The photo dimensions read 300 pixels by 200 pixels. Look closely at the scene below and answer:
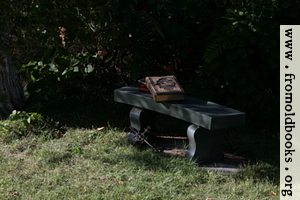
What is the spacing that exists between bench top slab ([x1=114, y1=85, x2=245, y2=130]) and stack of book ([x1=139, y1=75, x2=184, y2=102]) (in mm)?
59

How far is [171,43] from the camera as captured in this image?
6320mm

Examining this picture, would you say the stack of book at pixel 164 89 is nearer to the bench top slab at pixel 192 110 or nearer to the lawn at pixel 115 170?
the bench top slab at pixel 192 110

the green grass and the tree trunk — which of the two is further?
the tree trunk

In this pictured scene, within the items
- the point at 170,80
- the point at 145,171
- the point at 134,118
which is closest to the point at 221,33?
the point at 170,80

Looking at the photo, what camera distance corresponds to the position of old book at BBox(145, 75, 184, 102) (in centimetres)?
474

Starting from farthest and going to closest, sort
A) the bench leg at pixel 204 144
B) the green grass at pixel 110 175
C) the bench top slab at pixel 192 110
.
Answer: the bench leg at pixel 204 144
the bench top slab at pixel 192 110
the green grass at pixel 110 175

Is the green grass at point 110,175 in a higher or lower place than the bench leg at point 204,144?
lower

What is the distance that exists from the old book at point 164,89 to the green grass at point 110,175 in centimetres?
57

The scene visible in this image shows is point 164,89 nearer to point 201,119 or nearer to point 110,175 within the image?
point 201,119

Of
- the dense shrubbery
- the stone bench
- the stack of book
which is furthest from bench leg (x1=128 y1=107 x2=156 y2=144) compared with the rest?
the dense shrubbery

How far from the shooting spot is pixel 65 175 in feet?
14.3

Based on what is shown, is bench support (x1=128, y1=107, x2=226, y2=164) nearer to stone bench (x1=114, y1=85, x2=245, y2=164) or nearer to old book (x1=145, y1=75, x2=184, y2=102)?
stone bench (x1=114, y1=85, x2=245, y2=164)

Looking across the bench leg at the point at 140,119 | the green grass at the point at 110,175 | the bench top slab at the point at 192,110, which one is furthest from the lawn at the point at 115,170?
the bench top slab at the point at 192,110

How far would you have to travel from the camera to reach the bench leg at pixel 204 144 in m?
4.59
